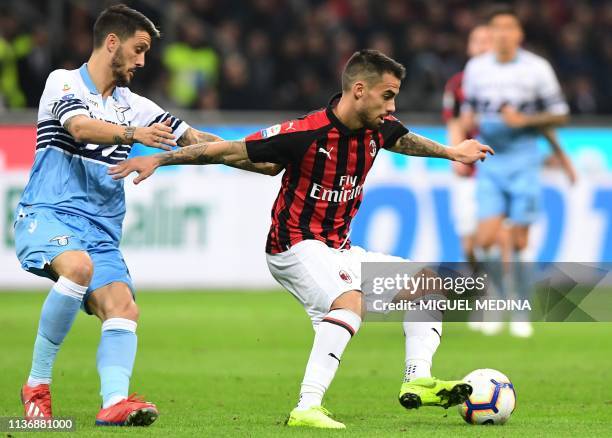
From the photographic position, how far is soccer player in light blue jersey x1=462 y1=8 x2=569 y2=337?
11688mm

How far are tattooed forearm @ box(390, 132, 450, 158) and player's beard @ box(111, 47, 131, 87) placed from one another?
1.50m

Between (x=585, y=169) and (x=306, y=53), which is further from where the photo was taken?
(x=306, y=53)

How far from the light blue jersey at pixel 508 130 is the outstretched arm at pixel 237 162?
5.28m

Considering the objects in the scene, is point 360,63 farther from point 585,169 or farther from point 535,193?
point 585,169

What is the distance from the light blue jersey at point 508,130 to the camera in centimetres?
1173

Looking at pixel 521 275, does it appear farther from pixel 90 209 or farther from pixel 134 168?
pixel 134 168

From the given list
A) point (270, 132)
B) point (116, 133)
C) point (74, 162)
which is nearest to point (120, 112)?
point (74, 162)

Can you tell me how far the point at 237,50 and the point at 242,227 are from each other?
4158 millimetres

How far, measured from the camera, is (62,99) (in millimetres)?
6395

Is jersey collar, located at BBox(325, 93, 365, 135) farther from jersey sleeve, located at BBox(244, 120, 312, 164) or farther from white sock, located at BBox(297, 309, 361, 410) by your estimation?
white sock, located at BBox(297, 309, 361, 410)

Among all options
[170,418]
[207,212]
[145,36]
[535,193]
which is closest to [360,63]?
[145,36]

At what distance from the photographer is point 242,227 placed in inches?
595

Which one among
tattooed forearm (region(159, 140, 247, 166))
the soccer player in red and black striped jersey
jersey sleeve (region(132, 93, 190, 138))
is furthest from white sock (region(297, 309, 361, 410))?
jersey sleeve (region(132, 93, 190, 138))

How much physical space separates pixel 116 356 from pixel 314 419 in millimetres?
1052
